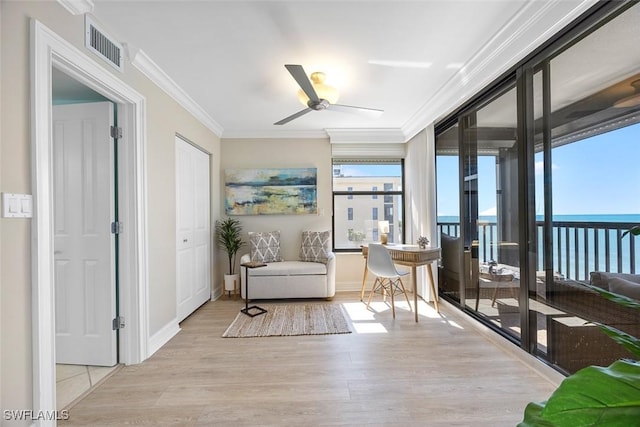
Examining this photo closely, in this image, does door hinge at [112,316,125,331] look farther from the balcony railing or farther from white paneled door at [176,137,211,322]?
the balcony railing

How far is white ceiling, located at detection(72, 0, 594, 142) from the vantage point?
1.75m

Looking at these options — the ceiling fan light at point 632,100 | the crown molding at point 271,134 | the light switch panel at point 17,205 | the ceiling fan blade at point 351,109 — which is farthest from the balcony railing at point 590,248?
the crown molding at point 271,134

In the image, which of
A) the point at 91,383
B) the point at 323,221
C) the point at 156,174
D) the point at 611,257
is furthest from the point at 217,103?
the point at 611,257

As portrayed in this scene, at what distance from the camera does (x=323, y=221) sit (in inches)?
173

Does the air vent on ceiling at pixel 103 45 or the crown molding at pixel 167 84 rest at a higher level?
the crown molding at pixel 167 84

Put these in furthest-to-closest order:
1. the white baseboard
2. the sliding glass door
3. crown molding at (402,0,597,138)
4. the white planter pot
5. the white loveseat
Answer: the white planter pot < the white loveseat < the white baseboard < crown molding at (402,0,597,138) < the sliding glass door

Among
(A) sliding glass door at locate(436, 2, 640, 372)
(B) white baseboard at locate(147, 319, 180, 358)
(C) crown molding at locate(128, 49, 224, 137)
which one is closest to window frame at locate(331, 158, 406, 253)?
(A) sliding glass door at locate(436, 2, 640, 372)

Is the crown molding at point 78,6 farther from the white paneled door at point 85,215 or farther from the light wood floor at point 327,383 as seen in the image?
the light wood floor at point 327,383

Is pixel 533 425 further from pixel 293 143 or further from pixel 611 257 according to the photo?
pixel 293 143

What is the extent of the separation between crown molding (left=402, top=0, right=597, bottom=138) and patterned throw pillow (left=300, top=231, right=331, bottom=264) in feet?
7.40

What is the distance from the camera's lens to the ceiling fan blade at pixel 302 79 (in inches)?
74.5

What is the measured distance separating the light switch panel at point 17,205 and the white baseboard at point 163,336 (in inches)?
57.6

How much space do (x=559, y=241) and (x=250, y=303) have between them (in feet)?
11.1

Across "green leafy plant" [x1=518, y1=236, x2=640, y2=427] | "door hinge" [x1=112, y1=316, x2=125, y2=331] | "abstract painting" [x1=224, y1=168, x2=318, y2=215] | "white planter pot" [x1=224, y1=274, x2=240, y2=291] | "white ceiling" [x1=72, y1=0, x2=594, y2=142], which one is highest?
"white ceiling" [x1=72, y1=0, x2=594, y2=142]
